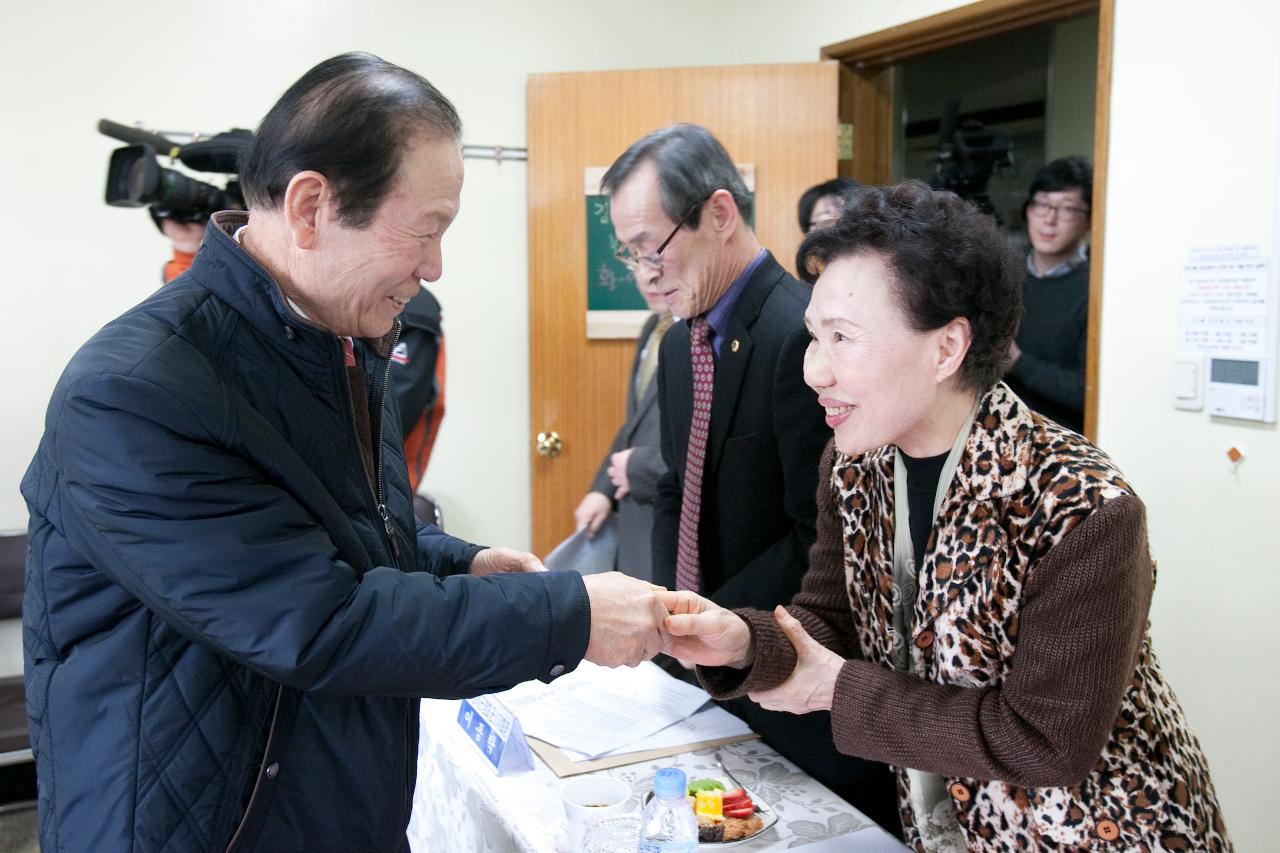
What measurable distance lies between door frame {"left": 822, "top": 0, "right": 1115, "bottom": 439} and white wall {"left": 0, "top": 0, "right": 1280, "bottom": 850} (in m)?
0.03

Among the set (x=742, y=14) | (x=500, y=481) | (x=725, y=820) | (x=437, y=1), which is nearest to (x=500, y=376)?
(x=500, y=481)

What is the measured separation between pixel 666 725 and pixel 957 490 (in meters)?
0.64

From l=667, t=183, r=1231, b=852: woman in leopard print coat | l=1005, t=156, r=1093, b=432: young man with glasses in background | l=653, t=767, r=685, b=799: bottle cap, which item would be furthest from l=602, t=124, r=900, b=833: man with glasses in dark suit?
l=1005, t=156, r=1093, b=432: young man with glasses in background

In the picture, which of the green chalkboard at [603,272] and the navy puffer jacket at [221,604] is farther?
the green chalkboard at [603,272]

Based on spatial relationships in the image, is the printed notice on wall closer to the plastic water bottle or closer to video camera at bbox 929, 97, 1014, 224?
video camera at bbox 929, 97, 1014, 224

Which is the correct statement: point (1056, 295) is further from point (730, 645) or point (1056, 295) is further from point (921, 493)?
point (730, 645)

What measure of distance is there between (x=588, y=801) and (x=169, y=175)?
71.6 inches

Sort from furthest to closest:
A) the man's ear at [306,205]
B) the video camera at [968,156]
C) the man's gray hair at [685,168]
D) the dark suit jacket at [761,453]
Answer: the video camera at [968,156] → the man's gray hair at [685,168] → the dark suit jacket at [761,453] → the man's ear at [306,205]

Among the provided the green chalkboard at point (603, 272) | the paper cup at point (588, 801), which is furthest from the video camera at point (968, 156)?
the paper cup at point (588, 801)

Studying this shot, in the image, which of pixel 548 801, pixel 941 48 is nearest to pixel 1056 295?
pixel 941 48

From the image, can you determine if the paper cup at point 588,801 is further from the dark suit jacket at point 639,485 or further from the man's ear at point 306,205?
the dark suit jacket at point 639,485

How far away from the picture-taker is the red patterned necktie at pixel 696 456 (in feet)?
6.63

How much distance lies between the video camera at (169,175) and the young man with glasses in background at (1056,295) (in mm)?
2164

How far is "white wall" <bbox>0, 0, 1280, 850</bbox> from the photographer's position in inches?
99.2
